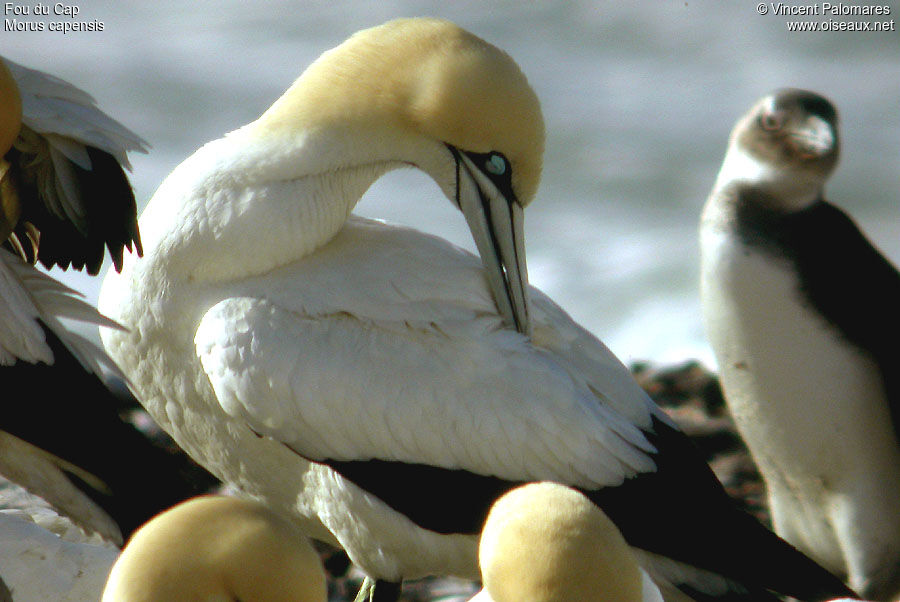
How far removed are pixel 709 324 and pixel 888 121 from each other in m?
9.71

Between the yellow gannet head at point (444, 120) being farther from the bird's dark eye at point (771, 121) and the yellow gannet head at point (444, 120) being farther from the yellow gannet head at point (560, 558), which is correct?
the bird's dark eye at point (771, 121)

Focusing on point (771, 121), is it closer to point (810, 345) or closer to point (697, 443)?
point (810, 345)

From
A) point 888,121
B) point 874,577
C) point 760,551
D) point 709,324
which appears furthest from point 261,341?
point 888,121

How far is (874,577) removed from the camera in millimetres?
5547

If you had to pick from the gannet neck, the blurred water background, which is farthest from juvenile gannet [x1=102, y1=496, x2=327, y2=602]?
the blurred water background

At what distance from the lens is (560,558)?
2.30 m

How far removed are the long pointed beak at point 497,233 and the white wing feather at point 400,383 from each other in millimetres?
106

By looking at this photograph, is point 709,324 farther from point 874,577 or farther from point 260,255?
point 260,255

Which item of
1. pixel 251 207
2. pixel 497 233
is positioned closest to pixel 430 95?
pixel 497 233

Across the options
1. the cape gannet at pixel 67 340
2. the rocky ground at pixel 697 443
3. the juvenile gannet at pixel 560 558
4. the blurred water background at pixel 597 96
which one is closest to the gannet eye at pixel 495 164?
the cape gannet at pixel 67 340

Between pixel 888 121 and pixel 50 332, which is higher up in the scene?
pixel 50 332

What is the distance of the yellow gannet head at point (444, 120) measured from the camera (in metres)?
4.02

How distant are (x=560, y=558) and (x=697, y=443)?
4.39 m

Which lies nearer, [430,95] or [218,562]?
[218,562]
